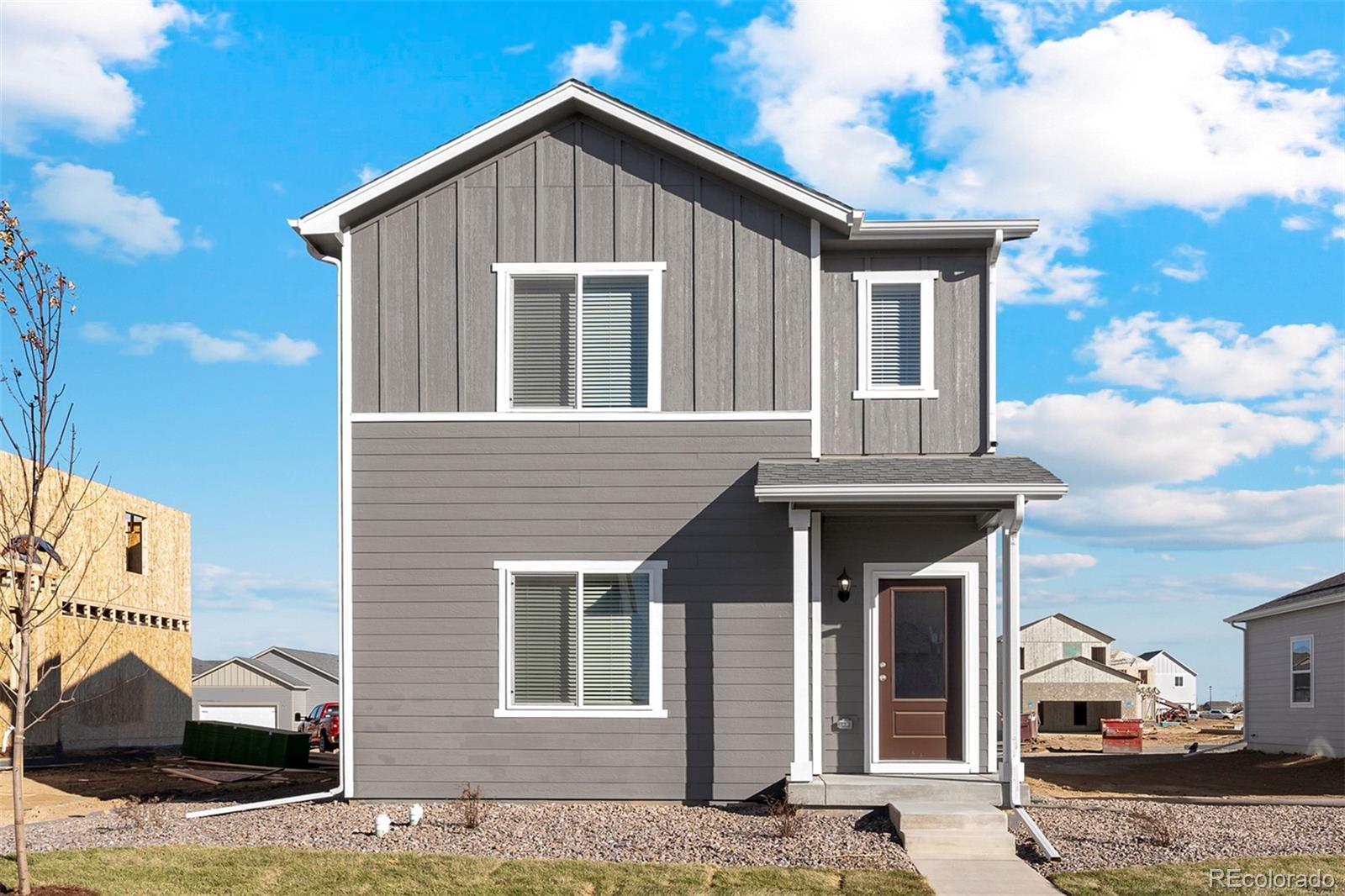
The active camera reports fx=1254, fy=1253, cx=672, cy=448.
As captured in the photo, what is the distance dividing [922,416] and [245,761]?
34.8 feet

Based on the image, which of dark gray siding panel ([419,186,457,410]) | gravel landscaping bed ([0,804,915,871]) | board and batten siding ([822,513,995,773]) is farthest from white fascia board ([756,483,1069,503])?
dark gray siding panel ([419,186,457,410])

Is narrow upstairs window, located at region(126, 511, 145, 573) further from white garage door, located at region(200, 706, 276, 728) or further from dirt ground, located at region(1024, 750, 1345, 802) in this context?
dirt ground, located at region(1024, 750, 1345, 802)

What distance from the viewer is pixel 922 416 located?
13.0m

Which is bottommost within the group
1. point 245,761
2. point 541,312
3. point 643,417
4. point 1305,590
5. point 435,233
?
point 245,761

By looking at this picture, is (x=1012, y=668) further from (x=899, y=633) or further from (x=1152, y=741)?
(x=1152, y=741)

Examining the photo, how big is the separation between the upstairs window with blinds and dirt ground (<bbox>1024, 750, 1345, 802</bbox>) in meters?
Answer: 6.31

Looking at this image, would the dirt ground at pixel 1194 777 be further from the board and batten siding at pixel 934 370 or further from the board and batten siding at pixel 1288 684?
the board and batten siding at pixel 934 370

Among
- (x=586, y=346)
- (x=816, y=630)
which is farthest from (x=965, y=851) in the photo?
(x=586, y=346)

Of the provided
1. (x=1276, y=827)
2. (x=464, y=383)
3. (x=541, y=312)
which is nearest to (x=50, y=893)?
(x=464, y=383)

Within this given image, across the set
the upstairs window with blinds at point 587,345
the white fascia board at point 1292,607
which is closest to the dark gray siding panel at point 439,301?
the upstairs window with blinds at point 587,345

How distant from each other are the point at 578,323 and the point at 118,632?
61.6 feet

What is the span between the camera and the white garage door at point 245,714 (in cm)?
4578

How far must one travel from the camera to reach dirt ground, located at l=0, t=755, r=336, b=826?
1370 cm

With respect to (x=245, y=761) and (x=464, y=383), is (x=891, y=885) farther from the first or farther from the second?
(x=245, y=761)
